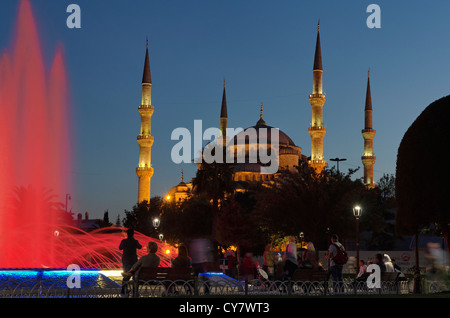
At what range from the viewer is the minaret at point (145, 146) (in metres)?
71.4

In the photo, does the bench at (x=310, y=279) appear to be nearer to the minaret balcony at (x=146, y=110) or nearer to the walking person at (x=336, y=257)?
the walking person at (x=336, y=257)

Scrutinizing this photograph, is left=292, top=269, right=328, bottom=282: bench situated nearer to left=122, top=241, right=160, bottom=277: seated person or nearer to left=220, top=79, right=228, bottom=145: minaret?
left=122, top=241, right=160, bottom=277: seated person

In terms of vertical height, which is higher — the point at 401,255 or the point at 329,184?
the point at 329,184

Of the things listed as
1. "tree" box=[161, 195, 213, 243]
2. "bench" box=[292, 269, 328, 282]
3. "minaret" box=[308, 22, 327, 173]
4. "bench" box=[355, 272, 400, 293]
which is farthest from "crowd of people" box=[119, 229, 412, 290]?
"minaret" box=[308, 22, 327, 173]

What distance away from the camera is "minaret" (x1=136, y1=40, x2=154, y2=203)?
71.4 metres

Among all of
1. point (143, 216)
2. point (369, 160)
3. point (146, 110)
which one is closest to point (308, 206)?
point (143, 216)

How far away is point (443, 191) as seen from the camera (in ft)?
61.6

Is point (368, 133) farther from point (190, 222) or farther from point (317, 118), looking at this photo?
point (190, 222)

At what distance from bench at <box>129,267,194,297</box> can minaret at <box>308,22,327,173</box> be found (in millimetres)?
58247

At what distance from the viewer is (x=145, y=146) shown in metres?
71.4

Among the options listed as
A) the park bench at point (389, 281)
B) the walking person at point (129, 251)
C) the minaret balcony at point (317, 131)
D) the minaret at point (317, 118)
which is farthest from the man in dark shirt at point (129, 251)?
the minaret balcony at point (317, 131)

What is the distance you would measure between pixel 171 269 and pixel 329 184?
28.7 meters
